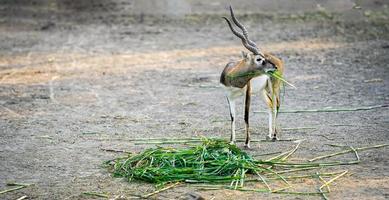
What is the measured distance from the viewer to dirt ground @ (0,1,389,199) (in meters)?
7.94

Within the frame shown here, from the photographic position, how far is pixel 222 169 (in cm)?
755

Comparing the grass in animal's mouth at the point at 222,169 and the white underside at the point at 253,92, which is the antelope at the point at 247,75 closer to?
the white underside at the point at 253,92

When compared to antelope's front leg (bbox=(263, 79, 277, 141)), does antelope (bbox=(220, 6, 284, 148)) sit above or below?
above

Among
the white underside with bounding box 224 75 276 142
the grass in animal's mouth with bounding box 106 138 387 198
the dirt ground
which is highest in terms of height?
the white underside with bounding box 224 75 276 142

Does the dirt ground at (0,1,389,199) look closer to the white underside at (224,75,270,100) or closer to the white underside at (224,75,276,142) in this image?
the white underside at (224,75,276,142)

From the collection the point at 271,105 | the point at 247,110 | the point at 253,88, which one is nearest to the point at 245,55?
the point at 253,88

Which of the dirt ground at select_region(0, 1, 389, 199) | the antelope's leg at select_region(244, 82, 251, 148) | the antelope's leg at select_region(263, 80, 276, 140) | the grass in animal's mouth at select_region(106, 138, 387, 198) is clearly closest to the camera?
the grass in animal's mouth at select_region(106, 138, 387, 198)

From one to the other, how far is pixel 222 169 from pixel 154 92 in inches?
178

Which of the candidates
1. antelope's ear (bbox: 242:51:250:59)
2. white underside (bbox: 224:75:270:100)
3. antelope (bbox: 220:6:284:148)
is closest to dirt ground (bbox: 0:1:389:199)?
antelope (bbox: 220:6:284:148)

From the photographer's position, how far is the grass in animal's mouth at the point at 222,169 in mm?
7289

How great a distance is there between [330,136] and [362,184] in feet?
6.00

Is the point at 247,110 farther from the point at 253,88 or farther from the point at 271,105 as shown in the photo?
the point at 271,105

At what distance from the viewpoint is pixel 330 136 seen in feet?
29.7

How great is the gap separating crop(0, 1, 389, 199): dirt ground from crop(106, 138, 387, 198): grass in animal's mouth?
0.15m
